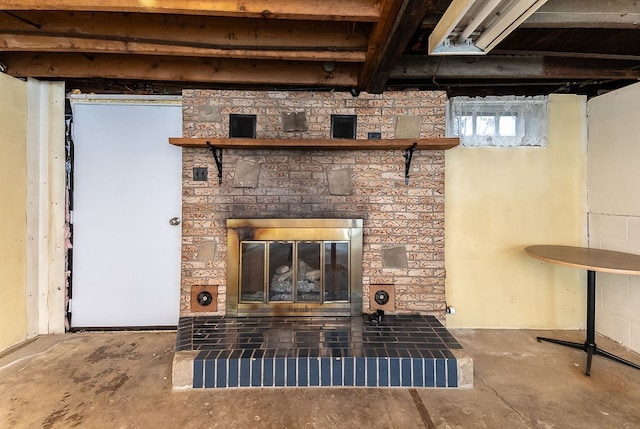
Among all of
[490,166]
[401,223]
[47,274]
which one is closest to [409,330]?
[401,223]

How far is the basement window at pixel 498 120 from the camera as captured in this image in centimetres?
278

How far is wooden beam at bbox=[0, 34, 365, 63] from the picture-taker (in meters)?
1.97

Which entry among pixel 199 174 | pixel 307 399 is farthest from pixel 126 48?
pixel 307 399

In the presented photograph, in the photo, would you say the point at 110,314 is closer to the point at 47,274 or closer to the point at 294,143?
the point at 47,274

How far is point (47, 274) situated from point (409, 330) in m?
2.97

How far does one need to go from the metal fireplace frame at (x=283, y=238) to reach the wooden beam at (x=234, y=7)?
138cm

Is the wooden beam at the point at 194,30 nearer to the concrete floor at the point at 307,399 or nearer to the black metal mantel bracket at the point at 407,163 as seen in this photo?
the black metal mantel bracket at the point at 407,163

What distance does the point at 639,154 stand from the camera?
2.35 meters

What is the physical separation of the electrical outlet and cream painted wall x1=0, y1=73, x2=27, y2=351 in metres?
1.32

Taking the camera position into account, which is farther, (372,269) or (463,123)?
(463,123)

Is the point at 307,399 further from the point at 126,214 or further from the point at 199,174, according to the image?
the point at 126,214

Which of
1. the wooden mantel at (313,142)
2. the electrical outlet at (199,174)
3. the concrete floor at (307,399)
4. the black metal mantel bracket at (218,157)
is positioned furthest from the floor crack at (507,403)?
the electrical outlet at (199,174)

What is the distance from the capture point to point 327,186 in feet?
8.55

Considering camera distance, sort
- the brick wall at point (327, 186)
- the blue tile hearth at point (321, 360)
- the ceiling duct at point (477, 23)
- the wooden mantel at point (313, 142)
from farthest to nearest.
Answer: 1. the brick wall at point (327, 186)
2. the wooden mantel at point (313, 142)
3. the blue tile hearth at point (321, 360)
4. the ceiling duct at point (477, 23)
